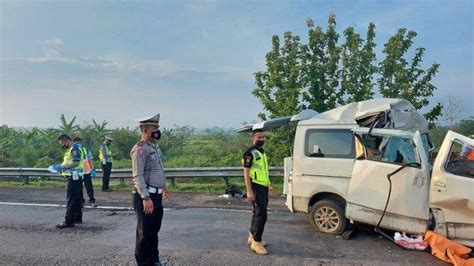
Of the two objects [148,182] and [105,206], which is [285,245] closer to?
[148,182]

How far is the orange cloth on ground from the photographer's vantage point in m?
5.00

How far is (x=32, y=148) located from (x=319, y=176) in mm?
22082

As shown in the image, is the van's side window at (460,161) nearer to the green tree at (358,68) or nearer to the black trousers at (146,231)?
the black trousers at (146,231)

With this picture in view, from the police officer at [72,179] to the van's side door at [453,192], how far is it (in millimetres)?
5983

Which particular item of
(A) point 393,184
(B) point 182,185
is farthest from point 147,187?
(B) point 182,185

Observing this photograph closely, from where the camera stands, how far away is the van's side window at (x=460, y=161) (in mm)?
5393

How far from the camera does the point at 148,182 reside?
503 cm

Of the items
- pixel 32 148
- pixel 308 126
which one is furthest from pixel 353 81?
Answer: pixel 32 148

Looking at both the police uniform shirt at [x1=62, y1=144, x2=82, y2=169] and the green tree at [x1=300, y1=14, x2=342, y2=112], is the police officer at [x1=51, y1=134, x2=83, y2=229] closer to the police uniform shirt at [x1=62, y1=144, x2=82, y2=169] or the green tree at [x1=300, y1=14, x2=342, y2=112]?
the police uniform shirt at [x1=62, y1=144, x2=82, y2=169]

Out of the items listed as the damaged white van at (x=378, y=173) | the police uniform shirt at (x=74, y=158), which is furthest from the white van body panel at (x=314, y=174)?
the police uniform shirt at (x=74, y=158)

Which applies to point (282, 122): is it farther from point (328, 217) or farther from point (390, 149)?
point (390, 149)

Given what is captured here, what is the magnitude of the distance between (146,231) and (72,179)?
3.26 m

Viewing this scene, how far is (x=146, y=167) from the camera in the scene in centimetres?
502

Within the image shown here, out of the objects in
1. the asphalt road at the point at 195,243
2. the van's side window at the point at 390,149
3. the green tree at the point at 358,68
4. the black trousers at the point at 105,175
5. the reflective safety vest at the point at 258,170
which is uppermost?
the green tree at the point at 358,68
